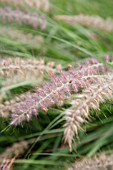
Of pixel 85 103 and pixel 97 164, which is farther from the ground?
pixel 85 103

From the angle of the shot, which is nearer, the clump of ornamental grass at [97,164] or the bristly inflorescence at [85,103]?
the bristly inflorescence at [85,103]

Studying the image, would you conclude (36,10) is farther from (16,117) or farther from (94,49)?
(16,117)

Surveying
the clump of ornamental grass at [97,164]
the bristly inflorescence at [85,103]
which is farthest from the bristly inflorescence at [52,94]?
the clump of ornamental grass at [97,164]

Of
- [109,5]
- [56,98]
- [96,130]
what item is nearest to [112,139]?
[96,130]

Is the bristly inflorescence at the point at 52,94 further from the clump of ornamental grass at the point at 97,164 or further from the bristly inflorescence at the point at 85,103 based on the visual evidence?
the clump of ornamental grass at the point at 97,164

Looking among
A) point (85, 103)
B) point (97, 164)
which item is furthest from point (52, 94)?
point (97, 164)

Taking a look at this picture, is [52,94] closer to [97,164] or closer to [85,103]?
[85,103]

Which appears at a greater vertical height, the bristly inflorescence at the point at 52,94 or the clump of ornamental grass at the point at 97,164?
the bristly inflorescence at the point at 52,94
